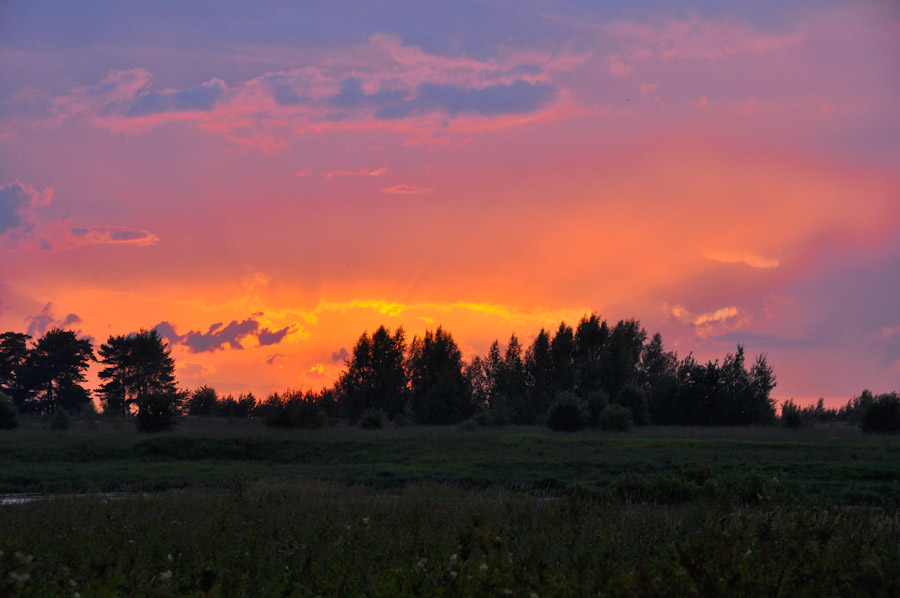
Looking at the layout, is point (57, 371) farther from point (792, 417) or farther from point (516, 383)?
point (792, 417)

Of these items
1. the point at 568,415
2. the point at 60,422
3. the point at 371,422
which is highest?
the point at 60,422

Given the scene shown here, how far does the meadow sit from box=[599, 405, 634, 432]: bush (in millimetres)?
17076

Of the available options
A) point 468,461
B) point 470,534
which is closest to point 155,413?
point 468,461

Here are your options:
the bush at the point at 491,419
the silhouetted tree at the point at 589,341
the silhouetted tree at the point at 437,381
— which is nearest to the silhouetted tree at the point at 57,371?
the silhouetted tree at the point at 437,381

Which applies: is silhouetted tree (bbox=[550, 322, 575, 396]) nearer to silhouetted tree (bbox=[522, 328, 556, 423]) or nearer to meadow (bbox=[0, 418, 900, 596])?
silhouetted tree (bbox=[522, 328, 556, 423])

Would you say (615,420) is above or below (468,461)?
above

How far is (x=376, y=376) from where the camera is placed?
8775 centimetres

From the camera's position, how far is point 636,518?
11.3m

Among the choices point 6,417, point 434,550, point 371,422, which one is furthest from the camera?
point 371,422

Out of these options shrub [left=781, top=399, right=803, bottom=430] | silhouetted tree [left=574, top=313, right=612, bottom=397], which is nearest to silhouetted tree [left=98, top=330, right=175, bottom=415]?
silhouetted tree [left=574, top=313, right=612, bottom=397]

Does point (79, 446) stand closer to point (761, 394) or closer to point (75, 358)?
point (75, 358)

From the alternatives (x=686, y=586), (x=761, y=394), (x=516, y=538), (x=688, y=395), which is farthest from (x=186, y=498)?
(x=761, y=394)

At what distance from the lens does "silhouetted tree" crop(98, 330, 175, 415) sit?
77.8 m

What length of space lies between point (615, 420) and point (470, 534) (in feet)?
138
